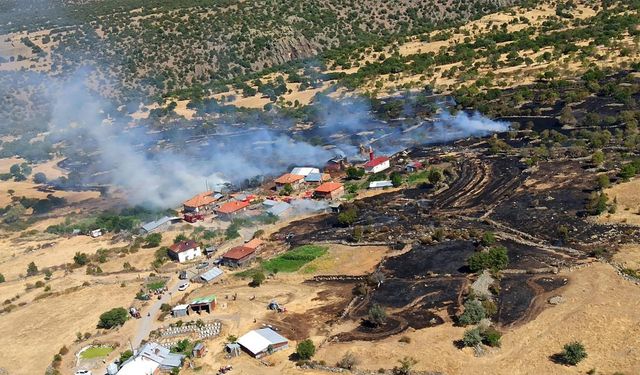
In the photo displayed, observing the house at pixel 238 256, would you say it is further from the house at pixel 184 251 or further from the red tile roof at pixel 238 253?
the house at pixel 184 251

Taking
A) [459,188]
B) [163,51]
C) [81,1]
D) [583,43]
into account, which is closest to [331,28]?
[163,51]

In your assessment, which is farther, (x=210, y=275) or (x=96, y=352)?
(x=210, y=275)

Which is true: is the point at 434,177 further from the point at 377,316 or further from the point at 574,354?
the point at 574,354

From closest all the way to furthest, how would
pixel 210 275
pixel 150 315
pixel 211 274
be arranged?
pixel 150 315, pixel 210 275, pixel 211 274

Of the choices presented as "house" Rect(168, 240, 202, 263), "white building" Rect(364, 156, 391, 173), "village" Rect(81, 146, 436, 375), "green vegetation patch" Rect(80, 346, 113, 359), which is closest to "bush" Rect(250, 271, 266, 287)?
"village" Rect(81, 146, 436, 375)

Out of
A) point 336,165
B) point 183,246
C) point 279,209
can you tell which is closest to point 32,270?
point 183,246

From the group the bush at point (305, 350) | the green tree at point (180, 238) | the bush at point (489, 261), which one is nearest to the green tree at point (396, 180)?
the bush at point (489, 261)

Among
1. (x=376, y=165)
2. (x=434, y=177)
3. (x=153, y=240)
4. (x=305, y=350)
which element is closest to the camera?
(x=305, y=350)
